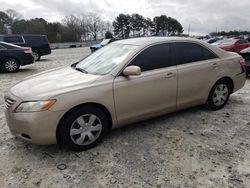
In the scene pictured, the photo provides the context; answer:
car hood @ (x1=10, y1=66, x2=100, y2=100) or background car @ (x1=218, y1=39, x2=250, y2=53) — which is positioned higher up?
car hood @ (x1=10, y1=66, x2=100, y2=100)

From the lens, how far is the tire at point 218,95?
4648mm

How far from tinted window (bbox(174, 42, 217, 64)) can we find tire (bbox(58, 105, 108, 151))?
1753 mm

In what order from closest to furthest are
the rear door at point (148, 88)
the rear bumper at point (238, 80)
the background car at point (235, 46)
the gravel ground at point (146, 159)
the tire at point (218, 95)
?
the gravel ground at point (146, 159), the rear door at point (148, 88), the tire at point (218, 95), the rear bumper at point (238, 80), the background car at point (235, 46)

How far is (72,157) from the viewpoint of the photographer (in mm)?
3258

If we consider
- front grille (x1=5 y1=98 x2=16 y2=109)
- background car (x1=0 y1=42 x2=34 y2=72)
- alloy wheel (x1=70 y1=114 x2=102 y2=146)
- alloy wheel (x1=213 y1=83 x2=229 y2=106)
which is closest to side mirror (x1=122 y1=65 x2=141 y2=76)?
alloy wheel (x1=70 y1=114 x2=102 y2=146)

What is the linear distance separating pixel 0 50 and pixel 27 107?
8.47 m

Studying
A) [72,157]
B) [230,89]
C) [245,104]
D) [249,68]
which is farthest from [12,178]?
[249,68]

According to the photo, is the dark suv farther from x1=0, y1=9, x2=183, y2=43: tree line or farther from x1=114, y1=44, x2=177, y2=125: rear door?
x1=0, y1=9, x2=183, y2=43: tree line

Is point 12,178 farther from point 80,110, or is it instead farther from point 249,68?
point 249,68

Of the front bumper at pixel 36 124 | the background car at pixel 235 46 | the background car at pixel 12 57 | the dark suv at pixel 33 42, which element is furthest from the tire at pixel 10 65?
the background car at pixel 235 46

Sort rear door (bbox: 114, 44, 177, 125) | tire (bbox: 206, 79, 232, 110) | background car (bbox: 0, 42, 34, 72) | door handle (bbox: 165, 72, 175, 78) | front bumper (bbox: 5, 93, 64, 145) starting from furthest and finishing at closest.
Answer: background car (bbox: 0, 42, 34, 72), tire (bbox: 206, 79, 232, 110), door handle (bbox: 165, 72, 175, 78), rear door (bbox: 114, 44, 177, 125), front bumper (bbox: 5, 93, 64, 145)

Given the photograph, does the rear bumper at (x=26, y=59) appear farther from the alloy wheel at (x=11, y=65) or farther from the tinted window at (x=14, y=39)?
the tinted window at (x=14, y=39)

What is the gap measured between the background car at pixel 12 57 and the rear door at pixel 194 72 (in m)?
8.41

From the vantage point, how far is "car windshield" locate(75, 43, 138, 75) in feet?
12.2
